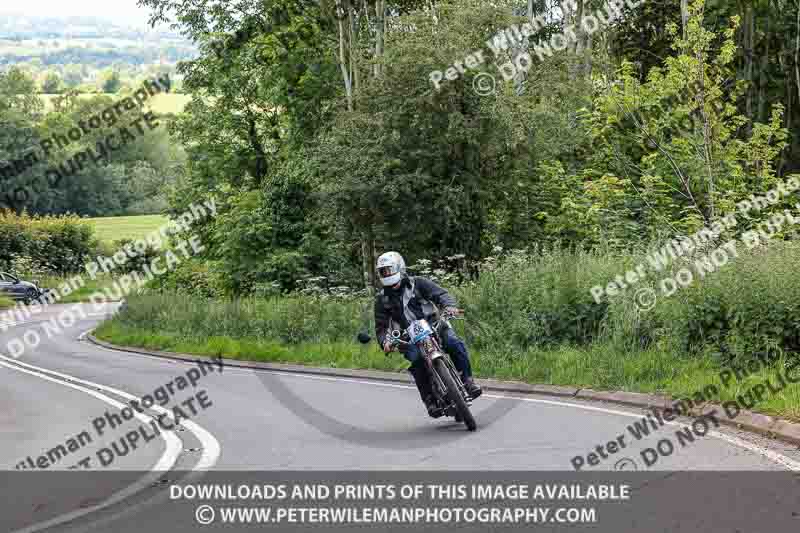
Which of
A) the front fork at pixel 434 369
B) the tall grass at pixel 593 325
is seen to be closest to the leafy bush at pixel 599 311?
the tall grass at pixel 593 325

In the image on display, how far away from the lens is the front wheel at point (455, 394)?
35.2 ft

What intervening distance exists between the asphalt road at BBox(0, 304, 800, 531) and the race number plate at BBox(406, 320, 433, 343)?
98cm

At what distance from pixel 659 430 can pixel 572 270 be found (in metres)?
6.62

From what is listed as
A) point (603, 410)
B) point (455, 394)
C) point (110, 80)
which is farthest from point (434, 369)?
point (110, 80)

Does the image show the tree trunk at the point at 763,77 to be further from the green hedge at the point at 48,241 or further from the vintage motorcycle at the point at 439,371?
the green hedge at the point at 48,241

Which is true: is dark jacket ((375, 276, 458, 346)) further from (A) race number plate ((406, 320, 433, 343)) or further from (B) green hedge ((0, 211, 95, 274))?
A: (B) green hedge ((0, 211, 95, 274))

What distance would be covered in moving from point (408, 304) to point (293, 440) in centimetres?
187

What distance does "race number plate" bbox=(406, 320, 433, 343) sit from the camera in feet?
36.0

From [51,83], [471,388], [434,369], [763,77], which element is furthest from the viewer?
[51,83]

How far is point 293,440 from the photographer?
36.5 ft

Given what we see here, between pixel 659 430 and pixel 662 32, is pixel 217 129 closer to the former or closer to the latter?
pixel 662 32

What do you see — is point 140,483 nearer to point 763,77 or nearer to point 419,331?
point 419,331

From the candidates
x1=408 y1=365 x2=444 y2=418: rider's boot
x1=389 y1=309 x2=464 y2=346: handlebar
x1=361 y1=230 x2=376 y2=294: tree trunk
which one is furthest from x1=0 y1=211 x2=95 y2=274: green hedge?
x1=408 y1=365 x2=444 y2=418: rider's boot

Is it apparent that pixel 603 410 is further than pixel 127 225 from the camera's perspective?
No
